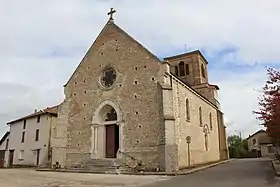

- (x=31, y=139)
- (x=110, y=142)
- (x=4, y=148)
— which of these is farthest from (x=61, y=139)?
(x=4, y=148)

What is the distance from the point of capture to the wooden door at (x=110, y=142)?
2386 cm

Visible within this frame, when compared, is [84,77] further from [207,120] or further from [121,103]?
[207,120]

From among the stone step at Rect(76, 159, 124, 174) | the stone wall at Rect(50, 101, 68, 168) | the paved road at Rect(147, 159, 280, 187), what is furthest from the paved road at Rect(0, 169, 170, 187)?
the stone wall at Rect(50, 101, 68, 168)

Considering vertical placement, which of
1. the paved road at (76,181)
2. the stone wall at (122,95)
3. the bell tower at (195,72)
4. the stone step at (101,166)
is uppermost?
the bell tower at (195,72)

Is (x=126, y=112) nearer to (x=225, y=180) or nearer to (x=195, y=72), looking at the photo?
(x=225, y=180)

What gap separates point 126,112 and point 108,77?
3958 mm

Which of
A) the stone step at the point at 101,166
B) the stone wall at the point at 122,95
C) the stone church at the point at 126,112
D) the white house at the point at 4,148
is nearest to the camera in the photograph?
the stone step at the point at 101,166

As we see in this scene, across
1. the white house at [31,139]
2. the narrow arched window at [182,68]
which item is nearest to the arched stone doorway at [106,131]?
the white house at [31,139]

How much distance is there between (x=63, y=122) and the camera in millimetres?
26156

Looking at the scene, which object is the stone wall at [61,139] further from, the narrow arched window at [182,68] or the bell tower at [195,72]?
the narrow arched window at [182,68]

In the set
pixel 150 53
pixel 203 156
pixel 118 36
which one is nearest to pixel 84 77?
pixel 118 36

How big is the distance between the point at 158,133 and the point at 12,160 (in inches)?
979

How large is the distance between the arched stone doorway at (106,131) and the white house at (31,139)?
10474 mm

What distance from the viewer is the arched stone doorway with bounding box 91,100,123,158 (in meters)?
23.9
